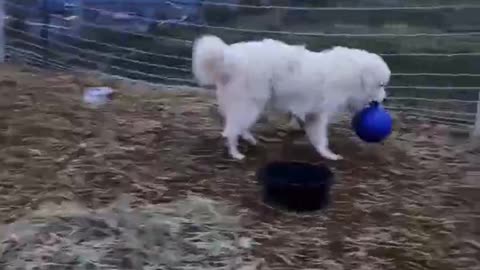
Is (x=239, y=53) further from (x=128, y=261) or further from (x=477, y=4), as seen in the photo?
(x=477, y=4)

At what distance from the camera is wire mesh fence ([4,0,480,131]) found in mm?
4188

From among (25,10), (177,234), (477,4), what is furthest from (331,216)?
(25,10)

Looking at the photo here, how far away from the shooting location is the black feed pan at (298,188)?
2895mm

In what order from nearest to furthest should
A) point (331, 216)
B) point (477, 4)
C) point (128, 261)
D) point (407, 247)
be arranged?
point (128, 261) < point (407, 247) < point (331, 216) < point (477, 4)

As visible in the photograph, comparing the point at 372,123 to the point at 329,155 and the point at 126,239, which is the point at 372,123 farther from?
the point at 126,239

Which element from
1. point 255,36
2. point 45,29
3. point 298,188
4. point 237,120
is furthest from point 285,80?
point 45,29

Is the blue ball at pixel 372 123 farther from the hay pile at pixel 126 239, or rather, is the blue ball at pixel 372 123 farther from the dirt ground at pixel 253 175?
the hay pile at pixel 126 239

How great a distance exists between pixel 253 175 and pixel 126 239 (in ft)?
2.65

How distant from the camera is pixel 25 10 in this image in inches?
210

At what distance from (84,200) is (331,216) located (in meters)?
0.95

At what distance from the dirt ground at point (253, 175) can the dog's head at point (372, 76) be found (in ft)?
1.03

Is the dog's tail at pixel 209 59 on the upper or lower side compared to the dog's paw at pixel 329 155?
upper

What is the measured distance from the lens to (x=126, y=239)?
8.56ft

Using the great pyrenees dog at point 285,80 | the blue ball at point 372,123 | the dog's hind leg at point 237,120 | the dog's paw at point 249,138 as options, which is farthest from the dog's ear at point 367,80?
the dog's paw at point 249,138
